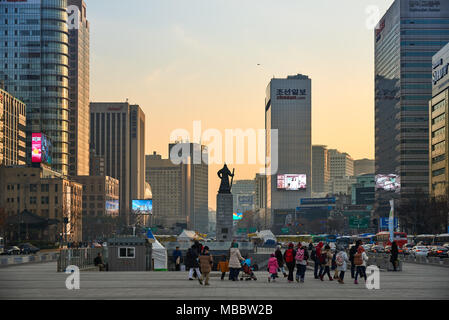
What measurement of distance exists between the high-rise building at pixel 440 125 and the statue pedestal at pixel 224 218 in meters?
70.2

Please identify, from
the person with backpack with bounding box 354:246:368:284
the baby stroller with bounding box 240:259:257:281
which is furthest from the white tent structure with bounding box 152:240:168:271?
the person with backpack with bounding box 354:246:368:284

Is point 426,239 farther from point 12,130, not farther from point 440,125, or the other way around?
point 12,130

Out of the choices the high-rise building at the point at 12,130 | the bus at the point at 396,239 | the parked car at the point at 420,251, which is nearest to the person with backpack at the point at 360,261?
the parked car at the point at 420,251

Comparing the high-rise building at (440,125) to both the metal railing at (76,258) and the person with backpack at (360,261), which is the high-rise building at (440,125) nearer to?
the metal railing at (76,258)

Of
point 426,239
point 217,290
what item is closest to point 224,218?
→ point 426,239

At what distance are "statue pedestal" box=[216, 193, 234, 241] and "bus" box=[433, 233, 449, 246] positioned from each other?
29536 millimetres

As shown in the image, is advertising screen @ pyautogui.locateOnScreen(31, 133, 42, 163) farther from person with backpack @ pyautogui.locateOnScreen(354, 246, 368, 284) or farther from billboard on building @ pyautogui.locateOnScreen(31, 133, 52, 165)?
person with backpack @ pyautogui.locateOnScreen(354, 246, 368, 284)

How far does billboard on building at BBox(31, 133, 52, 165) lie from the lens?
158 m

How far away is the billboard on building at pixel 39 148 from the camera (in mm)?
158250

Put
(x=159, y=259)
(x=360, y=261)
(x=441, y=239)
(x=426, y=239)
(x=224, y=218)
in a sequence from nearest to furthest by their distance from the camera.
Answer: (x=360, y=261) < (x=159, y=259) < (x=224, y=218) < (x=441, y=239) < (x=426, y=239)

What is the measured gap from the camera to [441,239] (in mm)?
101000

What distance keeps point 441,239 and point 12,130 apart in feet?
404

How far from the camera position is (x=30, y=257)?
234 ft

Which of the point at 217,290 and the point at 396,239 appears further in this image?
the point at 396,239
